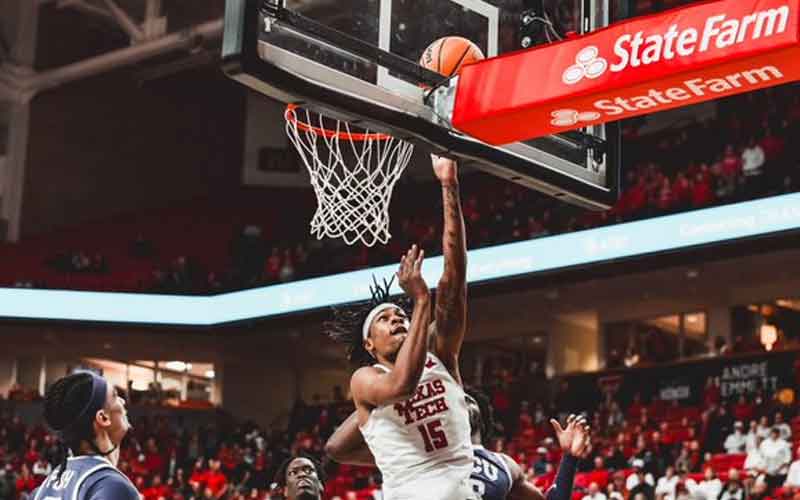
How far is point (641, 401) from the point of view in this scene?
20188mm

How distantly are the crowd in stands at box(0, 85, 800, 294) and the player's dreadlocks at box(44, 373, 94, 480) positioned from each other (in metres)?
14.7

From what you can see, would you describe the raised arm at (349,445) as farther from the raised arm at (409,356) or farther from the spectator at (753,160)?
the spectator at (753,160)

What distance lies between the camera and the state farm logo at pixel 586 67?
18.9ft

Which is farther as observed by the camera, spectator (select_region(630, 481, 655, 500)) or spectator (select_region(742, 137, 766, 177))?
spectator (select_region(742, 137, 766, 177))

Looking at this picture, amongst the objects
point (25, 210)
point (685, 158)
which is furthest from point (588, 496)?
point (25, 210)

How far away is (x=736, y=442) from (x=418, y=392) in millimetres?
11782

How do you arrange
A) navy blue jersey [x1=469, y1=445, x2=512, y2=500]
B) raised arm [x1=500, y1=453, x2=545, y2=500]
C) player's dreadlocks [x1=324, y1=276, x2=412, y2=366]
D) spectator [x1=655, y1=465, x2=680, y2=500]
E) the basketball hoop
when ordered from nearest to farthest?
player's dreadlocks [x1=324, y1=276, x2=412, y2=366]
navy blue jersey [x1=469, y1=445, x2=512, y2=500]
raised arm [x1=500, y1=453, x2=545, y2=500]
the basketball hoop
spectator [x1=655, y1=465, x2=680, y2=500]

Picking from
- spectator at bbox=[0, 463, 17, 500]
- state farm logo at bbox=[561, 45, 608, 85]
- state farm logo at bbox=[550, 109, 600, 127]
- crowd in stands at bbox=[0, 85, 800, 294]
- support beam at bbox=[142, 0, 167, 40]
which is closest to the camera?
state farm logo at bbox=[561, 45, 608, 85]

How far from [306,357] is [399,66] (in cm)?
2234

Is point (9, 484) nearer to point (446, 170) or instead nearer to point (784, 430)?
point (784, 430)

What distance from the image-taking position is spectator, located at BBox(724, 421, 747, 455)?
15.5 meters

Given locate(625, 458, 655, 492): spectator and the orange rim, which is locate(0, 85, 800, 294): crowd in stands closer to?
locate(625, 458, 655, 492): spectator

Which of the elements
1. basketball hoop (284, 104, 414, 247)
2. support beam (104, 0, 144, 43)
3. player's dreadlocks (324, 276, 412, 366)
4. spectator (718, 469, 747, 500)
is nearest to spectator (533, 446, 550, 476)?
spectator (718, 469, 747, 500)

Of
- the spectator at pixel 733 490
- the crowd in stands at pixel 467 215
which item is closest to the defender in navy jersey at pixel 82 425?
the spectator at pixel 733 490
